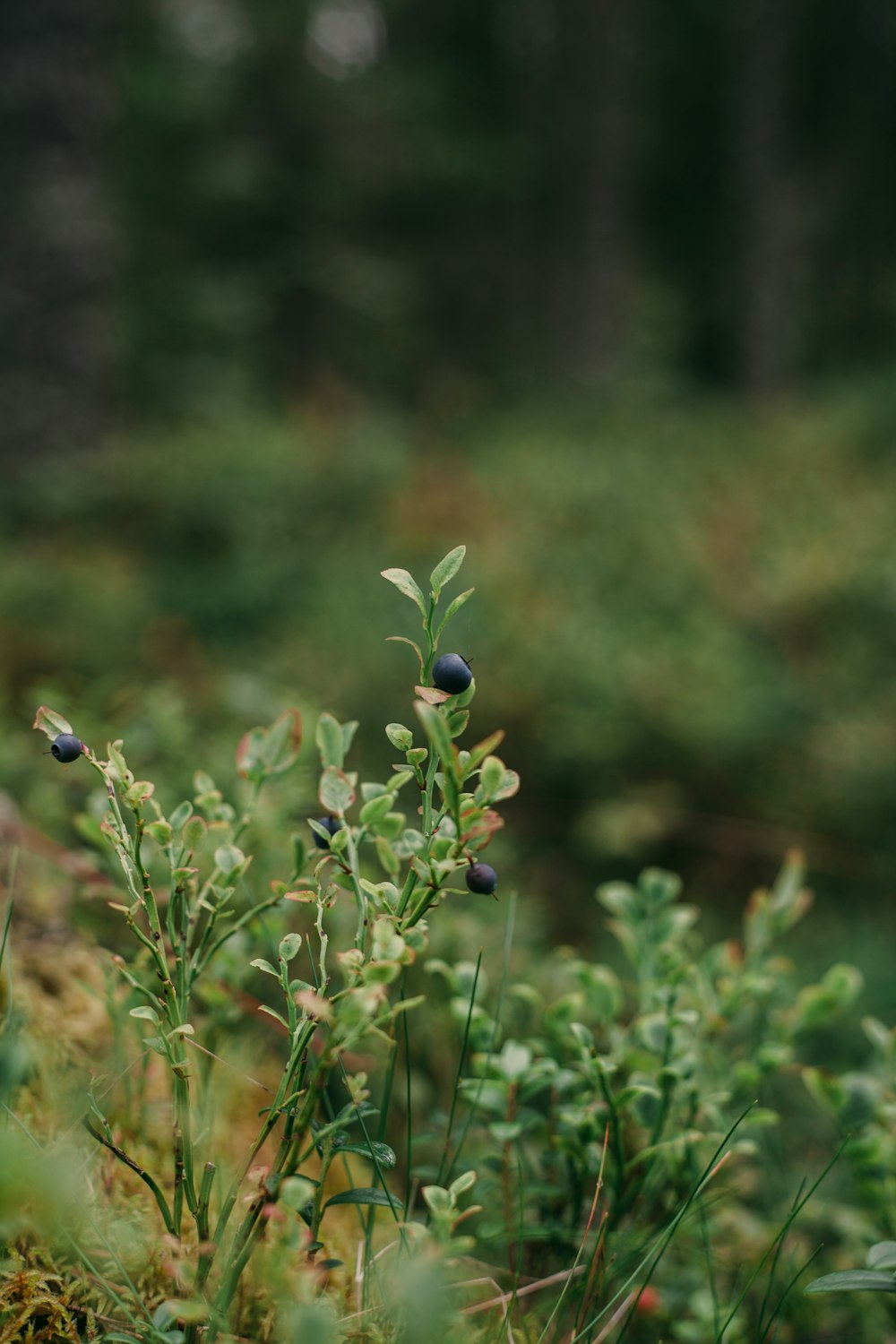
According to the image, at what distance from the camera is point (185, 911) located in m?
1.03

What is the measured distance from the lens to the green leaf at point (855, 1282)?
2.86ft

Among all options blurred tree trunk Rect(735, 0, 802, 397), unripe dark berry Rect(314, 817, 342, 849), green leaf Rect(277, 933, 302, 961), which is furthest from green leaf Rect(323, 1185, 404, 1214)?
blurred tree trunk Rect(735, 0, 802, 397)

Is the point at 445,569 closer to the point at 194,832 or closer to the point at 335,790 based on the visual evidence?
the point at 335,790

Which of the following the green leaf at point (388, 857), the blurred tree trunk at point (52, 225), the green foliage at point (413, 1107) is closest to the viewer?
the green foliage at point (413, 1107)

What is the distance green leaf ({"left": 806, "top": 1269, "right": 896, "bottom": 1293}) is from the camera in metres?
0.87

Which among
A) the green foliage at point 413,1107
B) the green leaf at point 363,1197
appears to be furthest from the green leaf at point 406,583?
the green leaf at point 363,1197

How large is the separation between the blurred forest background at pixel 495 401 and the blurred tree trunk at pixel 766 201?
57 millimetres

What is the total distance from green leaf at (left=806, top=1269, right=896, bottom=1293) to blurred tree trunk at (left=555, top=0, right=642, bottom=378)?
12.8m

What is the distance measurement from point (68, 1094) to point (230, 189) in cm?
1133

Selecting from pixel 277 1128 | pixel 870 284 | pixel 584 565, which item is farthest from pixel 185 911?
pixel 870 284

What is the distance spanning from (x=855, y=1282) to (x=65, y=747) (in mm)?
911

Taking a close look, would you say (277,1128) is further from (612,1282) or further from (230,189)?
(230,189)

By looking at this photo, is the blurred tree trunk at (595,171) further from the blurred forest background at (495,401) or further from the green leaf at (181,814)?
the green leaf at (181,814)

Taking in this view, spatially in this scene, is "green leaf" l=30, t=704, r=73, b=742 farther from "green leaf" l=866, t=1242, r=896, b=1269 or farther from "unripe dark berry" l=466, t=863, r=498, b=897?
"green leaf" l=866, t=1242, r=896, b=1269
